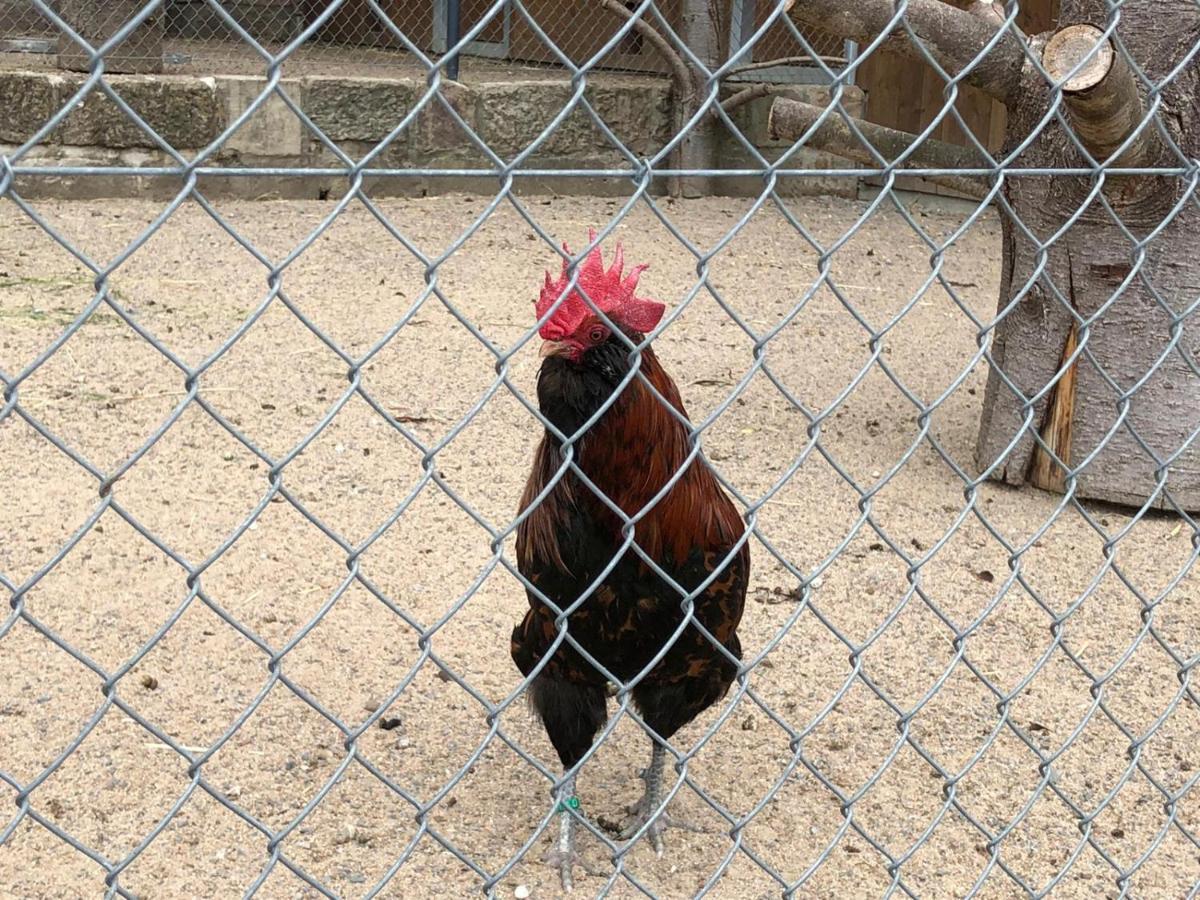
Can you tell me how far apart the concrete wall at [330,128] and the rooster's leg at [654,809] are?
4.64m

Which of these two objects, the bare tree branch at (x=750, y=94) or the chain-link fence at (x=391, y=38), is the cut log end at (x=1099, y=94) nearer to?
the chain-link fence at (x=391, y=38)

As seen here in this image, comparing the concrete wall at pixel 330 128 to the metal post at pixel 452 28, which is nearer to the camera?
the concrete wall at pixel 330 128

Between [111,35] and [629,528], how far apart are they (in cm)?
699

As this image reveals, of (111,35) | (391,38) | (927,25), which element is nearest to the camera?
(927,25)

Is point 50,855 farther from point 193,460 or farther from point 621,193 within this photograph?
point 621,193

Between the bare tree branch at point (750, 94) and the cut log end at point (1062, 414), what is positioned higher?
the cut log end at point (1062, 414)

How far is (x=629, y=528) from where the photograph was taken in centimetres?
171

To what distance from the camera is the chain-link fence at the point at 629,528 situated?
1934mm

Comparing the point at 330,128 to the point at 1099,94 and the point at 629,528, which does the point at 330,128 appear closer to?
the point at 1099,94

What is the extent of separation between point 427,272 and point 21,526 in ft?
9.95

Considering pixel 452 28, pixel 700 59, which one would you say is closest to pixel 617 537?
pixel 700 59

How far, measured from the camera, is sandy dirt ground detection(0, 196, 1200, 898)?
268 cm

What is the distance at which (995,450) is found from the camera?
4586 millimetres

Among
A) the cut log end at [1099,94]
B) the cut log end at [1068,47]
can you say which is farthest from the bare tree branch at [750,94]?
the cut log end at [1068,47]
